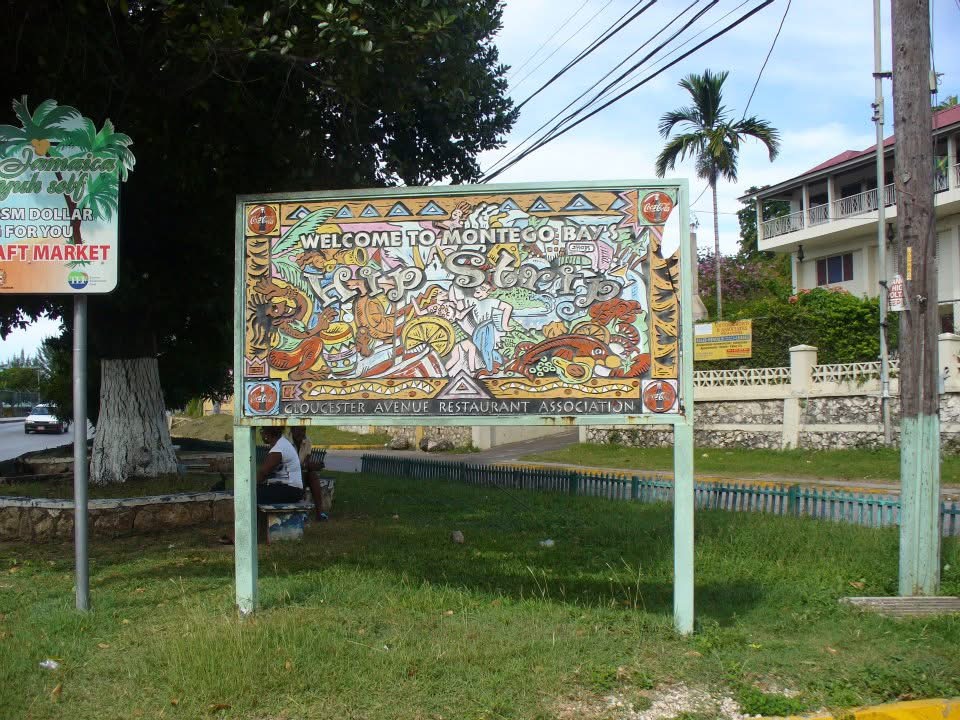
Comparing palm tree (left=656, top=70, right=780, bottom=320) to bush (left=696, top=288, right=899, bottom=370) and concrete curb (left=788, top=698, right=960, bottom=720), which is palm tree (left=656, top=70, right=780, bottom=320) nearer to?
bush (left=696, top=288, right=899, bottom=370)

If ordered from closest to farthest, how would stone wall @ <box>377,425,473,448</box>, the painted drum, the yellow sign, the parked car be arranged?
the painted drum, the yellow sign, stone wall @ <box>377,425,473,448</box>, the parked car

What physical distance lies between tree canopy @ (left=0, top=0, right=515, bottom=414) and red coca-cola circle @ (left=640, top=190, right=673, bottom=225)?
2.80 meters

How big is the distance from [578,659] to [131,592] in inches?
137

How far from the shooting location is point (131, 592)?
6449mm

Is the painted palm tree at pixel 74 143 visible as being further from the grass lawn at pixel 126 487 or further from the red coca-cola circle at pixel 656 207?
the grass lawn at pixel 126 487

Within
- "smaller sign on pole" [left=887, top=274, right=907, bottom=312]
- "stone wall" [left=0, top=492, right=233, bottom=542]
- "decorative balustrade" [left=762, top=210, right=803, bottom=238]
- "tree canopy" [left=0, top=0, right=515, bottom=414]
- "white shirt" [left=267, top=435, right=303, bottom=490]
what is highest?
"decorative balustrade" [left=762, top=210, right=803, bottom=238]

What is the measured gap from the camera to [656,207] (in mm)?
5500

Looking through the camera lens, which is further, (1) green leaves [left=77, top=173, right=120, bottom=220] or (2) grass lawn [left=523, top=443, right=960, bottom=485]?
(2) grass lawn [left=523, top=443, right=960, bottom=485]

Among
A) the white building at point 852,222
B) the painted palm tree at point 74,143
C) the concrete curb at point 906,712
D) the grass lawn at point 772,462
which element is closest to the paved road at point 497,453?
the grass lawn at point 772,462

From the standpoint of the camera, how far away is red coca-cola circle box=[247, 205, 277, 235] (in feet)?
19.3

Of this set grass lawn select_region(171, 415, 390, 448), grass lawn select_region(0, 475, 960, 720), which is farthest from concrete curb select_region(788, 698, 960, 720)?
grass lawn select_region(171, 415, 390, 448)

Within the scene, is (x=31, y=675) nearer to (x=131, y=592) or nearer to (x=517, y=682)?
(x=131, y=592)

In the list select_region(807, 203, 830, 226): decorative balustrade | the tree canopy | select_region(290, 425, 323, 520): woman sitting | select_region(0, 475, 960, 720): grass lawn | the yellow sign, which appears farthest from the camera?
select_region(807, 203, 830, 226): decorative balustrade

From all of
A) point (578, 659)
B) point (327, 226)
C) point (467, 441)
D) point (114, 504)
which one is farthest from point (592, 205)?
point (467, 441)
